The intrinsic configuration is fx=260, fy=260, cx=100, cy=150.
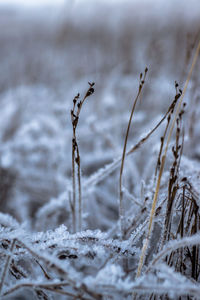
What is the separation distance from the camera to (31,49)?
4.39 meters

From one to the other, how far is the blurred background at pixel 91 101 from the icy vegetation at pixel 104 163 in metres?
0.01

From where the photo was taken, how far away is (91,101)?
8.23ft

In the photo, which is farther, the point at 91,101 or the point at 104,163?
the point at 91,101

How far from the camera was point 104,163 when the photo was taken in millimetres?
1817

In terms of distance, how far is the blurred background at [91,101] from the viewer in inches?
59.3

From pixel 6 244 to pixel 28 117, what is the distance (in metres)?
1.56

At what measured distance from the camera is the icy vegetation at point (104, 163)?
636 mm

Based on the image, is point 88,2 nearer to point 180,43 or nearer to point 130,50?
point 130,50

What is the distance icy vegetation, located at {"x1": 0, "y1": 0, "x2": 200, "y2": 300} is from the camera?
636mm

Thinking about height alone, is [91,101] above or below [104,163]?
above

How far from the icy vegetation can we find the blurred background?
0.04 feet

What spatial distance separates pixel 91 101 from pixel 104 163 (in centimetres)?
90

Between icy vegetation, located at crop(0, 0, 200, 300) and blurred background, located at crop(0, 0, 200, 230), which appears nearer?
icy vegetation, located at crop(0, 0, 200, 300)

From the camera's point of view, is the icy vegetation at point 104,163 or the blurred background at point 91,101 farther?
the blurred background at point 91,101
